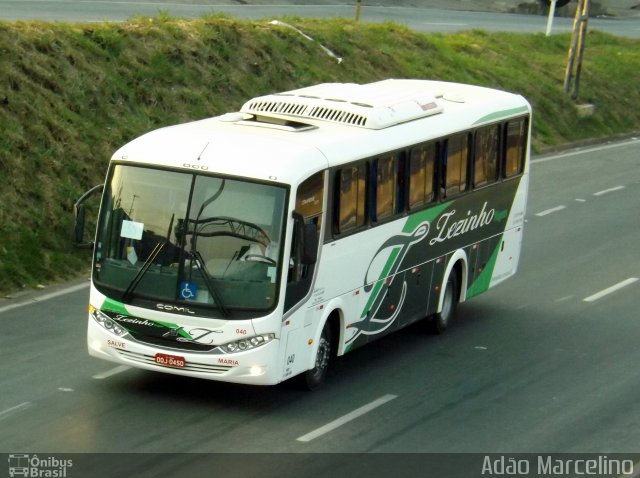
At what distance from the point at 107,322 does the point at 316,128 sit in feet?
9.95

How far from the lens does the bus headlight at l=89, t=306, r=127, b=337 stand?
13055 millimetres

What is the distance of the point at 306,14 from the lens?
41688 mm

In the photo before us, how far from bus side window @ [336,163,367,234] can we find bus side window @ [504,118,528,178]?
13.9 feet

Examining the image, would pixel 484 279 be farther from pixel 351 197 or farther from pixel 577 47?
pixel 577 47

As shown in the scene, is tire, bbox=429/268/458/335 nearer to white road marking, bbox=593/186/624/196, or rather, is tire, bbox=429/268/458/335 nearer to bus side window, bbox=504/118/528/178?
bus side window, bbox=504/118/528/178

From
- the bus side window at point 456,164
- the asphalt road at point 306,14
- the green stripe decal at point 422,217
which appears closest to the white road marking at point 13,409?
the green stripe decal at point 422,217

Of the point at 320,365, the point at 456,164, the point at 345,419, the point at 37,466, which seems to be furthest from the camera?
the point at 456,164

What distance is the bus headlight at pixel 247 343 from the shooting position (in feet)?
41.7

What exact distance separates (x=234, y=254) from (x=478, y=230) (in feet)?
17.8

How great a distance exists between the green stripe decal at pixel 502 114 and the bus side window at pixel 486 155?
0.11 metres

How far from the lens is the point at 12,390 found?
1336cm

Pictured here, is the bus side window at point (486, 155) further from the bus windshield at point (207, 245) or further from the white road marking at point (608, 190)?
the white road marking at point (608, 190)

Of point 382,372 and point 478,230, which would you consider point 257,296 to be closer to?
point 382,372

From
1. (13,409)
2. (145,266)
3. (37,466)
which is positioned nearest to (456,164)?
(145,266)
